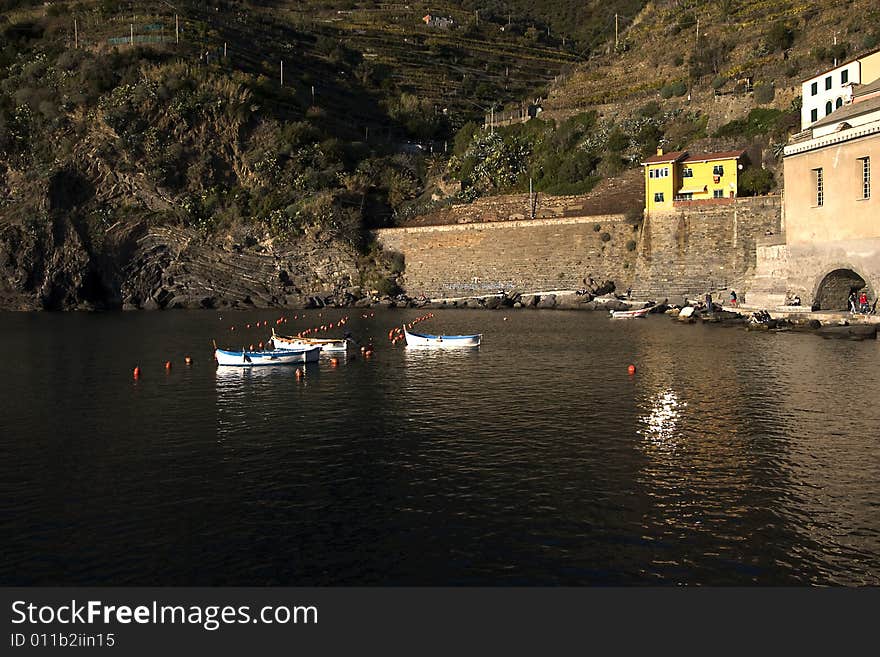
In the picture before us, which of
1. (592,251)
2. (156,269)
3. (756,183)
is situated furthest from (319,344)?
(156,269)

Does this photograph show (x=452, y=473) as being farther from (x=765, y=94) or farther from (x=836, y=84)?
(x=765, y=94)

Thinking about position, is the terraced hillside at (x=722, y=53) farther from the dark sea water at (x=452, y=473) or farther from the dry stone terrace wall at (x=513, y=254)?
the dark sea water at (x=452, y=473)

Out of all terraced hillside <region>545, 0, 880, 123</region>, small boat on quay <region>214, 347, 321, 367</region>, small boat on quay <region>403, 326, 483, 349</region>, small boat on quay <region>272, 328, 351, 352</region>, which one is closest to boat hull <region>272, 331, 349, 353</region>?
small boat on quay <region>272, 328, 351, 352</region>

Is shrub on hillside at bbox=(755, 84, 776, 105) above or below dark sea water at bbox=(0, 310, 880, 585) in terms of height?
above

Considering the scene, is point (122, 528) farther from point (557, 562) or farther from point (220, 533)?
point (557, 562)

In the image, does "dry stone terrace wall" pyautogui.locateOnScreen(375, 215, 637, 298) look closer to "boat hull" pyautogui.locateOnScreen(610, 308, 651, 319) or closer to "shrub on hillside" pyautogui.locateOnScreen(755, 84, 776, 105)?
"boat hull" pyautogui.locateOnScreen(610, 308, 651, 319)

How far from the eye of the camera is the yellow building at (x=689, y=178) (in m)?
57.3

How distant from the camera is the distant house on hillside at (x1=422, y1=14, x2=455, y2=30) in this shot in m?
124

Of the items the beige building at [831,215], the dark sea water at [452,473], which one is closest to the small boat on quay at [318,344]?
the dark sea water at [452,473]

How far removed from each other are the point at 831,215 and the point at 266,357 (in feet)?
94.8

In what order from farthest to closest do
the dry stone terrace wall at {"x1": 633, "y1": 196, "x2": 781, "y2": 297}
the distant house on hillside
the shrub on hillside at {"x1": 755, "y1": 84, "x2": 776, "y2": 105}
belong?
1. the distant house on hillside
2. the shrub on hillside at {"x1": 755, "y1": 84, "x2": 776, "y2": 105}
3. the dry stone terrace wall at {"x1": 633, "y1": 196, "x2": 781, "y2": 297}

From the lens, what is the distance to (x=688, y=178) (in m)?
58.2

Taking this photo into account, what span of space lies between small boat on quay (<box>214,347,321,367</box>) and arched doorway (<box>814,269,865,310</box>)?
26.9 meters

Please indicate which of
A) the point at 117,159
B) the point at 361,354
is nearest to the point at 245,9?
the point at 117,159
